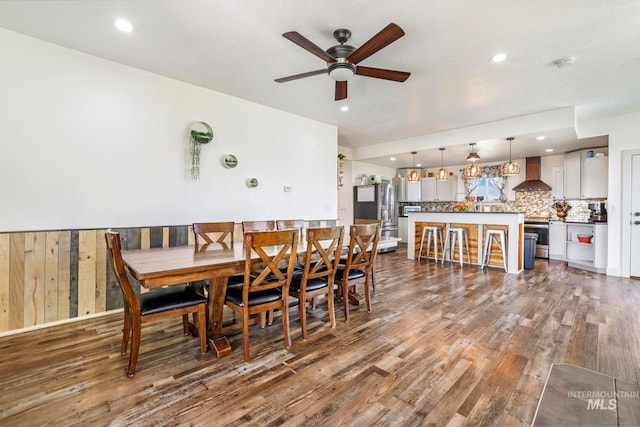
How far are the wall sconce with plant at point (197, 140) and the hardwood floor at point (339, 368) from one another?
1.89 meters

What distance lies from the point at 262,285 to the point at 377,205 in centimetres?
548

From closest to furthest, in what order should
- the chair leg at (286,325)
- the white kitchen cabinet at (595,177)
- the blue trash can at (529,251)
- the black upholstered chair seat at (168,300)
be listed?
the black upholstered chair seat at (168,300)
the chair leg at (286,325)
the blue trash can at (529,251)
the white kitchen cabinet at (595,177)

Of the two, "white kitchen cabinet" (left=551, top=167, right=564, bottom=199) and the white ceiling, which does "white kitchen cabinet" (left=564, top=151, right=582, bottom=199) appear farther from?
the white ceiling

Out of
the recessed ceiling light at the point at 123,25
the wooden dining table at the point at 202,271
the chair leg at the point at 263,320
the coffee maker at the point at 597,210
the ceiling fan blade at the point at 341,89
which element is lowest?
the chair leg at the point at 263,320

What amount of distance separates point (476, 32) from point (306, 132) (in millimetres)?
3112

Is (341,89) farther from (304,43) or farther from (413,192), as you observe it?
(413,192)

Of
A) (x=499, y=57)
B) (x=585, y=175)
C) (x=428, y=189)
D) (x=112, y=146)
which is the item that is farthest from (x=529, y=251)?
(x=112, y=146)

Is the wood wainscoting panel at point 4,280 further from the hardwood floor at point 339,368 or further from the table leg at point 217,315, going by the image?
the table leg at point 217,315

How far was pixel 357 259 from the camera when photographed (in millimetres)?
2979

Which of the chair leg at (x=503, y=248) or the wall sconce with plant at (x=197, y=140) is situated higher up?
the wall sconce with plant at (x=197, y=140)

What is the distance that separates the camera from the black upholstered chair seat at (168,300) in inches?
78.2

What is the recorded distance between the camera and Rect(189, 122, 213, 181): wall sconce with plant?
12.3 feet

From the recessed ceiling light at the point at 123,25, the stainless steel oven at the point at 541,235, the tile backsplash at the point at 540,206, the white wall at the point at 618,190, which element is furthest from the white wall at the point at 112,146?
the stainless steel oven at the point at 541,235

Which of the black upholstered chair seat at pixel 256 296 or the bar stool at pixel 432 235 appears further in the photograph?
the bar stool at pixel 432 235
